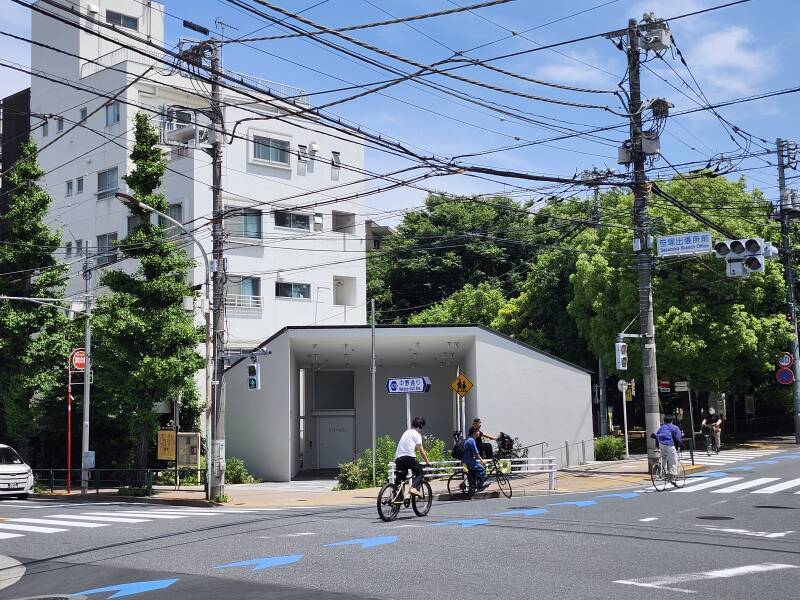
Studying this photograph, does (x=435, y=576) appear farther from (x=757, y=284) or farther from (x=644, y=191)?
(x=757, y=284)

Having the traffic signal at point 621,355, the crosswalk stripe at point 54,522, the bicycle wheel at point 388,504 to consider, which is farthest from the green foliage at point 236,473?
the bicycle wheel at point 388,504

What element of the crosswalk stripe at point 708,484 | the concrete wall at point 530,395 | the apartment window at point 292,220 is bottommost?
the crosswalk stripe at point 708,484

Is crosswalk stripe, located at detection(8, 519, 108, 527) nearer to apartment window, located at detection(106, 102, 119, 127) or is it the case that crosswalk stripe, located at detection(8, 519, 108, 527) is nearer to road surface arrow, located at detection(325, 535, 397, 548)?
road surface arrow, located at detection(325, 535, 397, 548)

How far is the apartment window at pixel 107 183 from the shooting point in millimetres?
45938

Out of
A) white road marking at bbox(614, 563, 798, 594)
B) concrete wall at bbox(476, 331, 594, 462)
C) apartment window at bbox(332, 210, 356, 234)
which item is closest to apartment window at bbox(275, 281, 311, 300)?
apartment window at bbox(332, 210, 356, 234)

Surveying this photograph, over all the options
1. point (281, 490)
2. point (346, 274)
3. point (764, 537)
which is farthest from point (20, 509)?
point (346, 274)

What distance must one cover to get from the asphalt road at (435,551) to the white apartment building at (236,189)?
23506 mm

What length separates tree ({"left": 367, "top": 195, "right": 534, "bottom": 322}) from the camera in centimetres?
5925

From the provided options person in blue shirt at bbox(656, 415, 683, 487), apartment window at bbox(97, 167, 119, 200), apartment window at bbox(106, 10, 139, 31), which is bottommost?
person in blue shirt at bbox(656, 415, 683, 487)

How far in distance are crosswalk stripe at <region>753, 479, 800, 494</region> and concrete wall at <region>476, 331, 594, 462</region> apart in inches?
400

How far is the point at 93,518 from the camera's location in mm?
19953

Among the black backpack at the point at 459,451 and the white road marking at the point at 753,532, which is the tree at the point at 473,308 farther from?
the white road marking at the point at 753,532

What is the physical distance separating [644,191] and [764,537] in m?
13.7

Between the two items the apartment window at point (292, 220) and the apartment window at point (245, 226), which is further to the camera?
the apartment window at point (292, 220)
